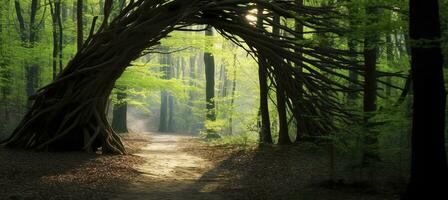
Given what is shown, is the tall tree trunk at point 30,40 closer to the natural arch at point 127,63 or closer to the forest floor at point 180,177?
the natural arch at point 127,63

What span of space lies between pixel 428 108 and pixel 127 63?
8.38m

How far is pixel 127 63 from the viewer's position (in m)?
11.3

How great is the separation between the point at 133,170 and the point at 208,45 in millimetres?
10362

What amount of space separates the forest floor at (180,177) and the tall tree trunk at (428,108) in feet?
3.68

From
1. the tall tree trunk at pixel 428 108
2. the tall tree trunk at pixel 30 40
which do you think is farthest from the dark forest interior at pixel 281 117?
the tall tree trunk at pixel 30 40

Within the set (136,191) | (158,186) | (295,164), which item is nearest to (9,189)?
(136,191)

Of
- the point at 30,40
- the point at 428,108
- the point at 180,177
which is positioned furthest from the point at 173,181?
the point at 30,40

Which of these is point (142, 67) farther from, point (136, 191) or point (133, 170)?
point (136, 191)

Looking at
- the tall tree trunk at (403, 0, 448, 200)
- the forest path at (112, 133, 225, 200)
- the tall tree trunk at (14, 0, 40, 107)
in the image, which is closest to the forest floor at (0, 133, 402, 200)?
the forest path at (112, 133, 225, 200)

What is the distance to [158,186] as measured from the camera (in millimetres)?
7648

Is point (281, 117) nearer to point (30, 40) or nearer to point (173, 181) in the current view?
point (173, 181)

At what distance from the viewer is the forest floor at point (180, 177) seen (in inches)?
253

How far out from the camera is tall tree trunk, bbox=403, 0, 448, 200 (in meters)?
4.73

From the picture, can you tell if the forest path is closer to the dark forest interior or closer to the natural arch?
the dark forest interior
